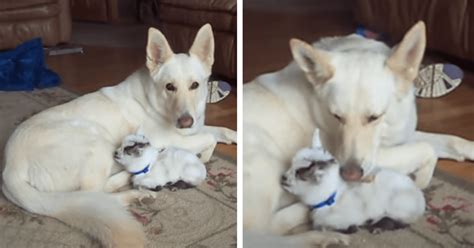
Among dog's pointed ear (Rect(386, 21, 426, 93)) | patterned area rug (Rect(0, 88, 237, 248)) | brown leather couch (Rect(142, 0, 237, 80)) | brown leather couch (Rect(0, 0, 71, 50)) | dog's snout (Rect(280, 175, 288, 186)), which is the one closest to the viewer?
dog's pointed ear (Rect(386, 21, 426, 93))

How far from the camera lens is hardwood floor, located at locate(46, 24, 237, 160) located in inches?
45.5

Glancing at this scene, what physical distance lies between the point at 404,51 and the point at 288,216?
321mm

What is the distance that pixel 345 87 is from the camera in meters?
0.85

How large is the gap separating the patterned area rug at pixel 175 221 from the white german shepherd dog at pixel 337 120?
0.18 metres

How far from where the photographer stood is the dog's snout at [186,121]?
3.91 feet

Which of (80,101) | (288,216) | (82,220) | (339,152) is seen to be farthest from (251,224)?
Answer: (80,101)

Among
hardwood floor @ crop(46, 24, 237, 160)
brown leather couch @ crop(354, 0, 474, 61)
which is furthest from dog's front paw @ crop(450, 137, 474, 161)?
hardwood floor @ crop(46, 24, 237, 160)

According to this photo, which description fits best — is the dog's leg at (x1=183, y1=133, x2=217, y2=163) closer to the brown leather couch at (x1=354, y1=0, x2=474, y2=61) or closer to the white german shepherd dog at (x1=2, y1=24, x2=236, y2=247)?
the white german shepherd dog at (x1=2, y1=24, x2=236, y2=247)

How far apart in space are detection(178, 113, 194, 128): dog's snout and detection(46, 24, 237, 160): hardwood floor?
0.13 feet

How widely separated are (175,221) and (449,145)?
582mm

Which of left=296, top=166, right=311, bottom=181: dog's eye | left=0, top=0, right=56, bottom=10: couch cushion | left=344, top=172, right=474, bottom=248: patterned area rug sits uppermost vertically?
left=0, top=0, right=56, bottom=10: couch cushion

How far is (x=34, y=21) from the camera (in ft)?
4.78

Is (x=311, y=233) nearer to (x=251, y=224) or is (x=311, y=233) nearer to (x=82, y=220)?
(x=251, y=224)

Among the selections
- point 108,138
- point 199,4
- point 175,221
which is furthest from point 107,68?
point 175,221
